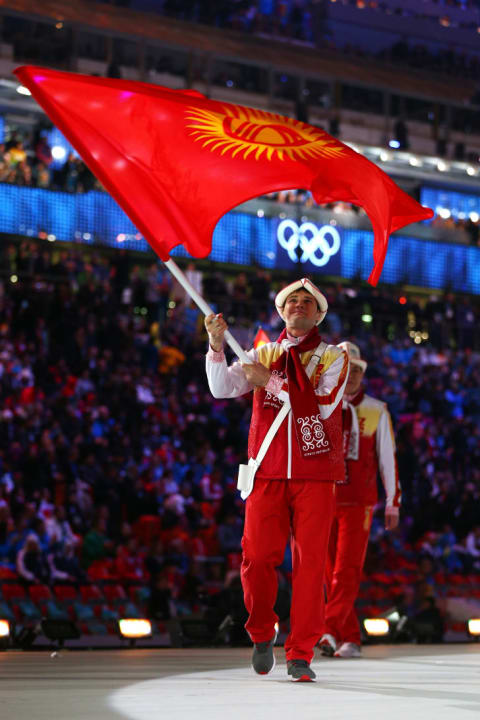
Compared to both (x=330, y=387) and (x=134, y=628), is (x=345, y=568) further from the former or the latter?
(x=134, y=628)

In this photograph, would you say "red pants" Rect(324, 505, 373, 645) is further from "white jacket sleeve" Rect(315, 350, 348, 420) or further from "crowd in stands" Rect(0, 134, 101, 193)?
"crowd in stands" Rect(0, 134, 101, 193)

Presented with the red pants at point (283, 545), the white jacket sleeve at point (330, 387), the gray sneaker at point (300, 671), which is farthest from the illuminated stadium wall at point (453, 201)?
the gray sneaker at point (300, 671)

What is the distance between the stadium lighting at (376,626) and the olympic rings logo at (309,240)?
1694 cm

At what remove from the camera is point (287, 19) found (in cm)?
3016

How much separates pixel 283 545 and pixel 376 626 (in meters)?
5.41

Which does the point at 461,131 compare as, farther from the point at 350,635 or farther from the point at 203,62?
the point at 350,635

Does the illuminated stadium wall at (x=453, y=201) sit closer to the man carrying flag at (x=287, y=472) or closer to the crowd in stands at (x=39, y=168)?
the crowd in stands at (x=39, y=168)

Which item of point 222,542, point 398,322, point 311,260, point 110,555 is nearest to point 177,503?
point 222,542

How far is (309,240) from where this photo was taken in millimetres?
28500

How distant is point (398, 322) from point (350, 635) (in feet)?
59.3

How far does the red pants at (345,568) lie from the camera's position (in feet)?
27.4

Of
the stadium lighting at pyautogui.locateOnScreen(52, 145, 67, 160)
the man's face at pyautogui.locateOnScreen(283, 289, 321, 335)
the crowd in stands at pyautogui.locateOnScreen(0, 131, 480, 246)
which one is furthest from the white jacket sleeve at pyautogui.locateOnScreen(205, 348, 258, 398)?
the stadium lighting at pyautogui.locateOnScreen(52, 145, 67, 160)

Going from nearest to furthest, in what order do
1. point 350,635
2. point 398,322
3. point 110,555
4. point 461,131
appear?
point 350,635 → point 110,555 → point 398,322 → point 461,131

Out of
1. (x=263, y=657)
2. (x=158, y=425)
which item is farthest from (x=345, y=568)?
(x=158, y=425)
